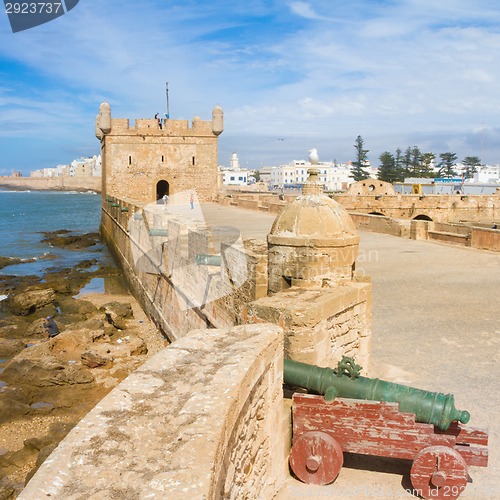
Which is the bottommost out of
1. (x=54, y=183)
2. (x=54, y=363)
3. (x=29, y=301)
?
(x=29, y=301)

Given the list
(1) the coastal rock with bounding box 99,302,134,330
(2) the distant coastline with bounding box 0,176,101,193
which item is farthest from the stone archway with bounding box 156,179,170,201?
(2) the distant coastline with bounding box 0,176,101,193

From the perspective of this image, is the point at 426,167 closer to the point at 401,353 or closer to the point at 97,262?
the point at 97,262

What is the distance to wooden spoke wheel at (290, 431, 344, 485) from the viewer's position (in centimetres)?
365

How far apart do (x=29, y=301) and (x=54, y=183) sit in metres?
124

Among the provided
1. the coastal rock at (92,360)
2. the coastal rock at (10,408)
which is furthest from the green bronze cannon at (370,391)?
the coastal rock at (92,360)

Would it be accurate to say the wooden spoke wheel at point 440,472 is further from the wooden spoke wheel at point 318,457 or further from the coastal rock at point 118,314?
the coastal rock at point 118,314

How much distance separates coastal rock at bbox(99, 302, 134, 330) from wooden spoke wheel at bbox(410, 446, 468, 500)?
35.6 feet

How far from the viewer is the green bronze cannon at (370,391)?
3.51 metres

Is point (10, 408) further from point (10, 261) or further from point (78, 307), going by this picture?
point (10, 261)

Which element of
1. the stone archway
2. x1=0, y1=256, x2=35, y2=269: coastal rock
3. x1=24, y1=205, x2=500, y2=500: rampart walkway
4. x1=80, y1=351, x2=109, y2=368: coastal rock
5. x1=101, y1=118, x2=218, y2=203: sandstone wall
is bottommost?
x1=0, y1=256, x2=35, y2=269: coastal rock

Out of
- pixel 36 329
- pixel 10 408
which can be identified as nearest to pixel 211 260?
pixel 10 408

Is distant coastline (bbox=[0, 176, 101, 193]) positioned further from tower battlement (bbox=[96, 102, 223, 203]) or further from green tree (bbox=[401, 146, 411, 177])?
tower battlement (bbox=[96, 102, 223, 203])

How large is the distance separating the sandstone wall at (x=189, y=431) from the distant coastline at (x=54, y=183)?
11166cm

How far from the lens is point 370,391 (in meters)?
3.72
